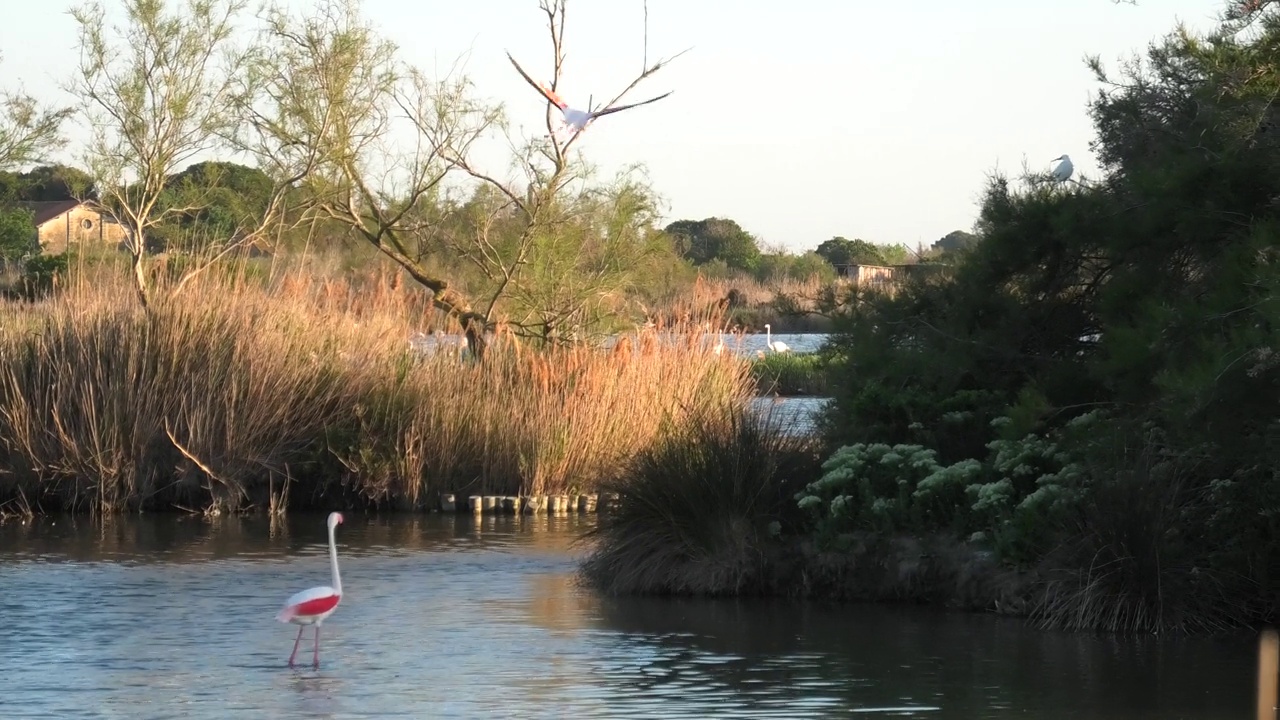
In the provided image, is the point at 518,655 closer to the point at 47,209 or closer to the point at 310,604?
the point at 310,604

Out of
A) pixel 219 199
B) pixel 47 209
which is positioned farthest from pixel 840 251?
pixel 219 199

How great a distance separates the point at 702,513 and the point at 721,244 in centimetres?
6335

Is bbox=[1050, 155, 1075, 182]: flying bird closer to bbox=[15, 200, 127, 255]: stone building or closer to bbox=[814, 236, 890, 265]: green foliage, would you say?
bbox=[15, 200, 127, 255]: stone building

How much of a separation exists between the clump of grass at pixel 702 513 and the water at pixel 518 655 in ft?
0.88

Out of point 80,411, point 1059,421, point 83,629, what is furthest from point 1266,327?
point 80,411

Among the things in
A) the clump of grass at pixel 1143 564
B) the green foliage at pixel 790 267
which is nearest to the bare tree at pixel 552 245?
the clump of grass at pixel 1143 564

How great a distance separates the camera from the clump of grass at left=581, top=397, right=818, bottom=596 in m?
12.1

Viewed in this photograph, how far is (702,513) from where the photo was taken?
1216 cm

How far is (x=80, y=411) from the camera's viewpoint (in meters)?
17.1

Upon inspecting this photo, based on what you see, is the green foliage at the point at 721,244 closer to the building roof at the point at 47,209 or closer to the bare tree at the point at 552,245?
the building roof at the point at 47,209

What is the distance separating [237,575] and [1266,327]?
7939 mm

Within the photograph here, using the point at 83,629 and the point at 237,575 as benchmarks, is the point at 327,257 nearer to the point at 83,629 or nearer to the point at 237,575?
the point at 237,575

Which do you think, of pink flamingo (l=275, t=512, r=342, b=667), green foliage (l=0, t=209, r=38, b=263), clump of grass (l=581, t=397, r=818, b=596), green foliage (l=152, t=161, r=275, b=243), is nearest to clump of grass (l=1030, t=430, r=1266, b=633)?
clump of grass (l=581, t=397, r=818, b=596)

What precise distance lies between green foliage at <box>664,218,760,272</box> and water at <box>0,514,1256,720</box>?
57.5m
